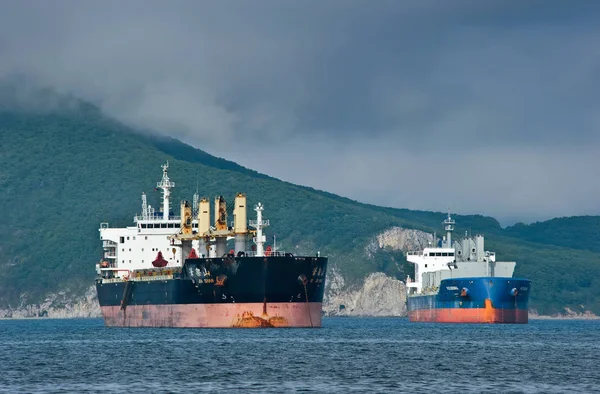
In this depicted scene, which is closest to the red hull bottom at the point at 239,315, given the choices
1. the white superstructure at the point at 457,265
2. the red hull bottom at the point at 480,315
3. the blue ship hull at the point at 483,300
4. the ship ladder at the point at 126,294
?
the ship ladder at the point at 126,294

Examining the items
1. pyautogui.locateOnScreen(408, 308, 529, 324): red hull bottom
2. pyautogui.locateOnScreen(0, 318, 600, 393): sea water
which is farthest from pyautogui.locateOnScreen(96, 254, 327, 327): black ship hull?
pyautogui.locateOnScreen(408, 308, 529, 324): red hull bottom

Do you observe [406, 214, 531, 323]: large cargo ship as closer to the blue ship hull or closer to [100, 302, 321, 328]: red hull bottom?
the blue ship hull

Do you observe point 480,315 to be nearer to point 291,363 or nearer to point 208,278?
point 208,278

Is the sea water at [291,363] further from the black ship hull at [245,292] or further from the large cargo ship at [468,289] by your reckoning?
the large cargo ship at [468,289]

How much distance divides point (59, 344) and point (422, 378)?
146 ft

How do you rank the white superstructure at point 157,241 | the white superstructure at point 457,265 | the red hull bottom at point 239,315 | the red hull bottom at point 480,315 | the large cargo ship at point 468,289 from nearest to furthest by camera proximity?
the red hull bottom at point 239,315 → the white superstructure at point 157,241 → the large cargo ship at point 468,289 → the red hull bottom at point 480,315 → the white superstructure at point 457,265

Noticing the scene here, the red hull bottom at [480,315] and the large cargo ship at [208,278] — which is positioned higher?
the large cargo ship at [208,278]

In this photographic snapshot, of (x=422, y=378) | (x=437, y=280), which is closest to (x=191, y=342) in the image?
(x=422, y=378)

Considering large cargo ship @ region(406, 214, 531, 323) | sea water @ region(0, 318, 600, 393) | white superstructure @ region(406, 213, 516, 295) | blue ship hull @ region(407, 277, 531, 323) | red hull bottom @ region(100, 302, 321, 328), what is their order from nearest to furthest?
sea water @ region(0, 318, 600, 393), red hull bottom @ region(100, 302, 321, 328), blue ship hull @ region(407, 277, 531, 323), large cargo ship @ region(406, 214, 531, 323), white superstructure @ region(406, 213, 516, 295)

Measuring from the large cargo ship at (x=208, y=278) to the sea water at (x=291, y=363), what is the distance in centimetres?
261

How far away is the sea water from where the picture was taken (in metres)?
64.9

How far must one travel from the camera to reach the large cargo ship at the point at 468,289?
155375mm

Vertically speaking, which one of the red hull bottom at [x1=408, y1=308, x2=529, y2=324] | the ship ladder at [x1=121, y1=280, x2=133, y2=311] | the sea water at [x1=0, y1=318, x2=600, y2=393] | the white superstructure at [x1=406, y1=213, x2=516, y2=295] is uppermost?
the white superstructure at [x1=406, y1=213, x2=516, y2=295]

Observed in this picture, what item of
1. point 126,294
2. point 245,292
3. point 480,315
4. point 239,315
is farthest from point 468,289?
point 245,292
